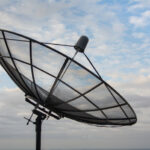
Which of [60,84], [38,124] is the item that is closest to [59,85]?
[60,84]

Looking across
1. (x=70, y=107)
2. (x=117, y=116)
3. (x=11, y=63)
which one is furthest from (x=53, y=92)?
(x=117, y=116)

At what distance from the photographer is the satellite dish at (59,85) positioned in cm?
1229

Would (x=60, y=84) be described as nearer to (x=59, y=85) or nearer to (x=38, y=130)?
(x=59, y=85)

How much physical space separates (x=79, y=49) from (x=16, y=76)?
420cm

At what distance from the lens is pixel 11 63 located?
14477mm

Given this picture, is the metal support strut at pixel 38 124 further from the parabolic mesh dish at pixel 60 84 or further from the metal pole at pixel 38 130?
the parabolic mesh dish at pixel 60 84

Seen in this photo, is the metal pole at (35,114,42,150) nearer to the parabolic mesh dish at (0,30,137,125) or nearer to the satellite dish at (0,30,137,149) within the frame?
the satellite dish at (0,30,137,149)

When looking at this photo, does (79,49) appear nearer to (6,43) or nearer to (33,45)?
(33,45)

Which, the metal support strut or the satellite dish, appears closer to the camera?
the satellite dish

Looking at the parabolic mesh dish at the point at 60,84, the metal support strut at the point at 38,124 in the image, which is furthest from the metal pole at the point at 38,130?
the parabolic mesh dish at the point at 60,84

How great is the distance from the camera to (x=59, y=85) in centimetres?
1400

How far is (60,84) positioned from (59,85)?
103 mm

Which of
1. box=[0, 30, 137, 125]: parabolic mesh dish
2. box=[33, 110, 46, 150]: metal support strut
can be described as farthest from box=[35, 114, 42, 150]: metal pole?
box=[0, 30, 137, 125]: parabolic mesh dish

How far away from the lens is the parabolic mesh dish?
1224 cm
